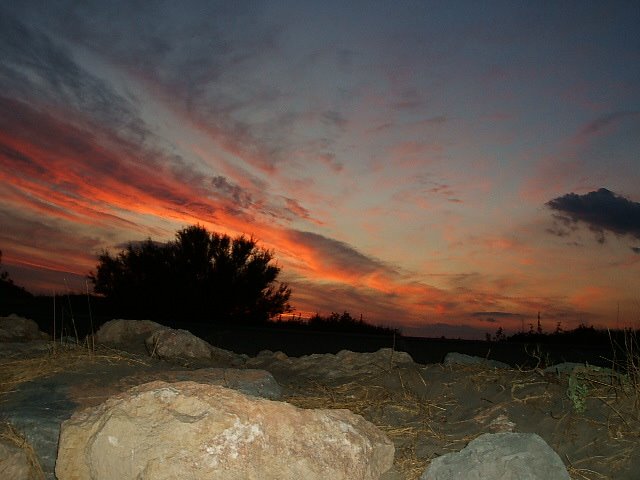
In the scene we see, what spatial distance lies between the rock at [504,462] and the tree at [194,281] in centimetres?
→ 1777

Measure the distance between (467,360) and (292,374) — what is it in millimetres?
2490

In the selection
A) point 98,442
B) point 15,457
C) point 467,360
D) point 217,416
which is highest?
point 467,360

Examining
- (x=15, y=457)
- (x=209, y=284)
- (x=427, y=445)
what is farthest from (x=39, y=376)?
(x=209, y=284)

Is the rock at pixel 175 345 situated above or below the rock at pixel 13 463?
above

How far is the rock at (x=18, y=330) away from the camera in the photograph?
30.7 ft

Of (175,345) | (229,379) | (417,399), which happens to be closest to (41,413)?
(229,379)

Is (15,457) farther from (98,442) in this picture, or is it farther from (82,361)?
(82,361)

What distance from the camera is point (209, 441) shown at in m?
3.22

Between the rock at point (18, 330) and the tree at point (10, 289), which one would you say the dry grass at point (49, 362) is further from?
the tree at point (10, 289)

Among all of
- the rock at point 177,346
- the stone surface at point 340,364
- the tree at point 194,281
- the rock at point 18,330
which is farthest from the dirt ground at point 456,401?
the tree at point 194,281

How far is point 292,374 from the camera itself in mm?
8062

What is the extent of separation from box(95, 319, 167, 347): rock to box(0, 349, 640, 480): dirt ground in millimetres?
2394

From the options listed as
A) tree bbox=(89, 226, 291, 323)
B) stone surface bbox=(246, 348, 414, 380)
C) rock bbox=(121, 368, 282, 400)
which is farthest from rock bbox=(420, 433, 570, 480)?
tree bbox=(89, 226, 291, 323)

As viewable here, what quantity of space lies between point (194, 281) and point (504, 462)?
61.1ft
